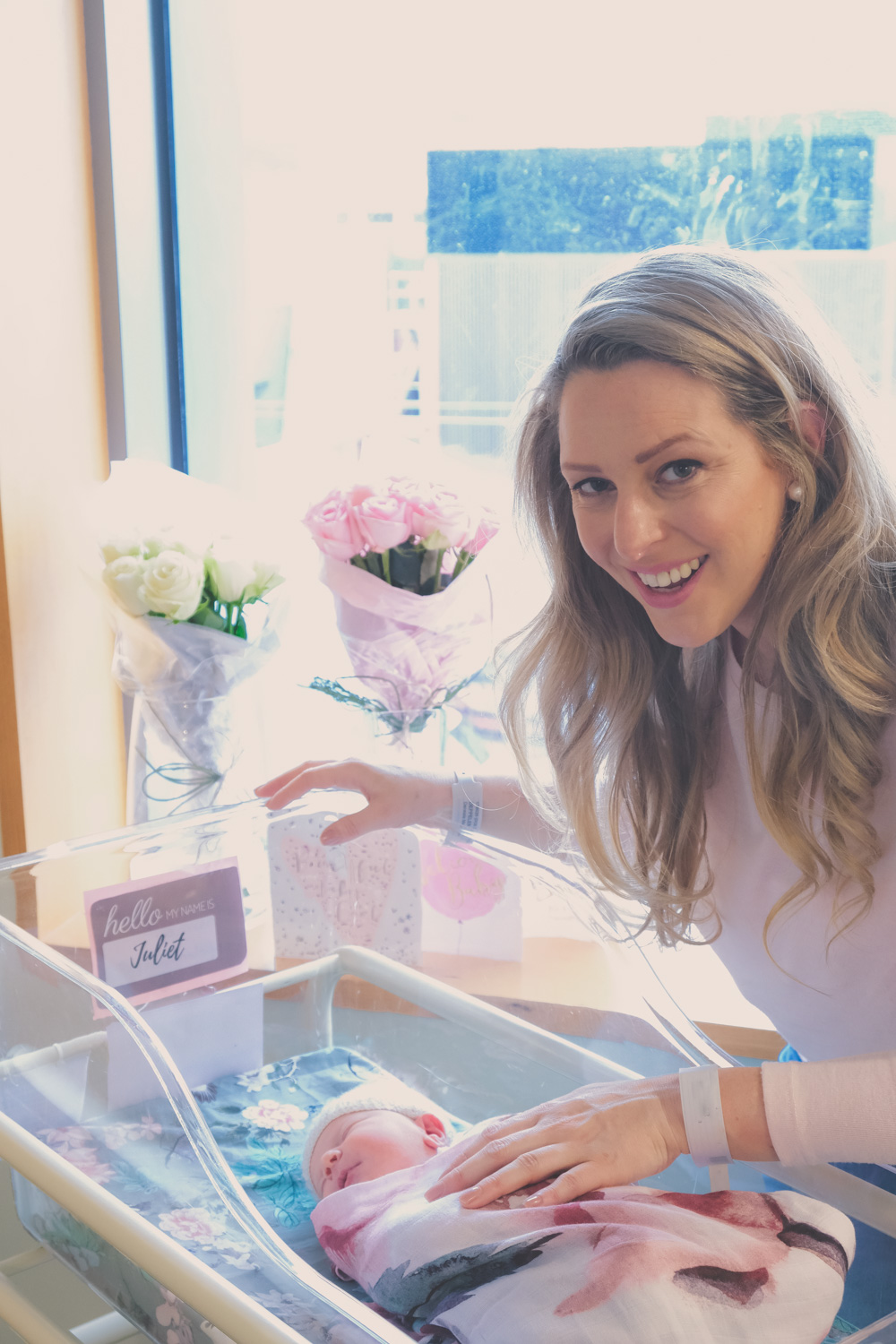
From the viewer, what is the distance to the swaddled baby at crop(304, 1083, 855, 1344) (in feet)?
2.43

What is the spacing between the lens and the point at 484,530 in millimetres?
1596

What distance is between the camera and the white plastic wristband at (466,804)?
140 cm

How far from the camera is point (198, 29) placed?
1.91 metres

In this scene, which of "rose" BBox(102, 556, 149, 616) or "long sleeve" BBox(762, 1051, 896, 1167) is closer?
"long sleeve" BBox(762, 1051, 896, 1167)

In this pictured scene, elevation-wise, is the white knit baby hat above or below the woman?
below

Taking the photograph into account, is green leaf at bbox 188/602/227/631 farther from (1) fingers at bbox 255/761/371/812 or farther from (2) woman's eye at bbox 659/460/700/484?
(2) woman's eye at bbox 659/460/700/484

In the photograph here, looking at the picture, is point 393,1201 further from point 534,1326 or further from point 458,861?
point 458,861

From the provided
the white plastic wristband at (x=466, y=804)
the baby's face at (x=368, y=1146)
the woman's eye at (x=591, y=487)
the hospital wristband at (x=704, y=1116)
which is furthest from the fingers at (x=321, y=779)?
the hospital wristband at (x=704, y=1116)

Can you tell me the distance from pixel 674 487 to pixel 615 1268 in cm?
59

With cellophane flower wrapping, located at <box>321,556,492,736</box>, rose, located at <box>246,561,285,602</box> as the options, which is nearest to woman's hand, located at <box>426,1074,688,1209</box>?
cellophane flower wrapping, located at <box>321,556,492,736</box>

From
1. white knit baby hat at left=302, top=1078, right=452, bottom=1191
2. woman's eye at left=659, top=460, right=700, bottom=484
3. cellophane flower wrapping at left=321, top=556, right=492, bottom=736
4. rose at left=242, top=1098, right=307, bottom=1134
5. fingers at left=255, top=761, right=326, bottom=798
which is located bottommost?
rose at left=242, top=1098, right=307, bottom=1134

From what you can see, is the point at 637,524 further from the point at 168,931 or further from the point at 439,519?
the point at 168,931

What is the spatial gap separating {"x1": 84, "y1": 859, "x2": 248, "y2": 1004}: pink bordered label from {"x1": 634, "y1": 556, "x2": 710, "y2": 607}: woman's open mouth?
1.96ft

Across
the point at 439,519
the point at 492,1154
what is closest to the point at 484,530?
the point at 439,519
